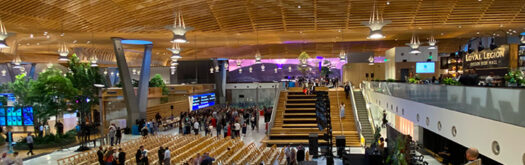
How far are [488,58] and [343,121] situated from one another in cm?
779

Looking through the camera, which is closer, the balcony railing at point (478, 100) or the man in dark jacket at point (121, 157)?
the balcony railing at point (478, 100)

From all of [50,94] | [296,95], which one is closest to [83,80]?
[50,94]

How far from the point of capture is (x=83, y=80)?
18609mm

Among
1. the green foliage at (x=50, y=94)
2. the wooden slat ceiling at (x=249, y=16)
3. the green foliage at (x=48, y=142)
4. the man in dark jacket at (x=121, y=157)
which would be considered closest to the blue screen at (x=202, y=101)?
the wooden slat ceiling at (x=249, y=16)

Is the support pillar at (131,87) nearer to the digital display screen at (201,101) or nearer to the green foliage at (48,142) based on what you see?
the green foliage at (48,142)

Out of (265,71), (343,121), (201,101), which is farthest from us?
(265,71)

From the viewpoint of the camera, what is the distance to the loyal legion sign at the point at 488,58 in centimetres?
1480

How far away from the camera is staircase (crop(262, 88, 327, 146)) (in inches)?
747

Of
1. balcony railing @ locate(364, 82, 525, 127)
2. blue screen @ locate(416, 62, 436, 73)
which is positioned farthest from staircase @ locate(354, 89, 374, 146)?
balcony railing @ locate(364, 82, 525, 127)

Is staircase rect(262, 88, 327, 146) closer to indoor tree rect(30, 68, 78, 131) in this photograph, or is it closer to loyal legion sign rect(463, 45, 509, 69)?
loyal legion sign rect(463, 45, 509, 69)

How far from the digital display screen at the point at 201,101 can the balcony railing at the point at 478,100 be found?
22.3 meters

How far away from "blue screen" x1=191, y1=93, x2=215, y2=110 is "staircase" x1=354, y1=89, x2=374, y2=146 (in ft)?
47.5

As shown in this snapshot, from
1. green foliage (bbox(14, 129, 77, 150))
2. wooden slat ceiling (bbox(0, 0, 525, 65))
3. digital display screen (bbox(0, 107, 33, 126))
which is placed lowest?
green foliage (bbox(14, 129, 77, 150))

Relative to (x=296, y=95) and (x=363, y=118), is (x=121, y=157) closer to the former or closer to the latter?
(x=363, y=118)
